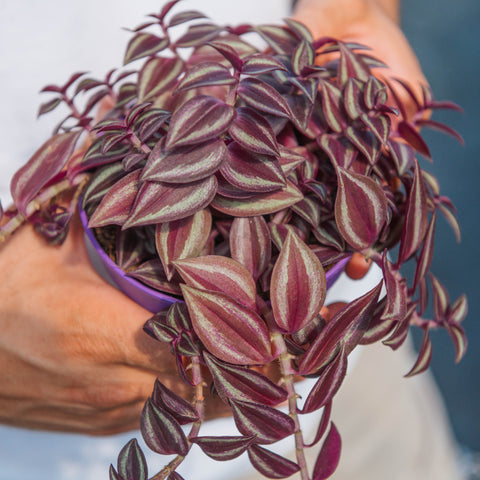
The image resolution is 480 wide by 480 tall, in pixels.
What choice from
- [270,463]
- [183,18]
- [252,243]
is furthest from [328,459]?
[183,18]

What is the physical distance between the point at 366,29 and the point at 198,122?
18.0 inches

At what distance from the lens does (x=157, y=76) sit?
1.47 feet

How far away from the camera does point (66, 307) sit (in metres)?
0.49

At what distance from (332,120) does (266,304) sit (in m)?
0.15

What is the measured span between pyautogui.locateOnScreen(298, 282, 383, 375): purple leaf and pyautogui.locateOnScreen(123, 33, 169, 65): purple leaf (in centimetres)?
26

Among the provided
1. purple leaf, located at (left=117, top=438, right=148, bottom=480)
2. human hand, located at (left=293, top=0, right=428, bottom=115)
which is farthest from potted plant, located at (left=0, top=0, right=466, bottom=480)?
human hand, located at (left=293, top=0, right=428, bottom=115)

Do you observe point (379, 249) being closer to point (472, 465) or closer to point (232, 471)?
point (232, 471)

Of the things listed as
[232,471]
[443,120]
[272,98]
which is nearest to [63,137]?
[272,98]

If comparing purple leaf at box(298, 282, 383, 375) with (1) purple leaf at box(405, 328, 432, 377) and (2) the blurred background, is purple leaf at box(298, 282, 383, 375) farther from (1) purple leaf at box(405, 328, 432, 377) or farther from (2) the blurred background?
(2) the blurred background

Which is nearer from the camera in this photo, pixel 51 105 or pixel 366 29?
pixel 51 105

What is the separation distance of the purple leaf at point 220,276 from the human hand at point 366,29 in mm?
377

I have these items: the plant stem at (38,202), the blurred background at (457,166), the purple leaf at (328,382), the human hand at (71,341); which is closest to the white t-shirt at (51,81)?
the human hand at (71,341)

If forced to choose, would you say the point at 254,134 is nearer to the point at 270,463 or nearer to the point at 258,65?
the point at 258,65

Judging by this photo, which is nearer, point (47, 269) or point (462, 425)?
point (47, 269)
